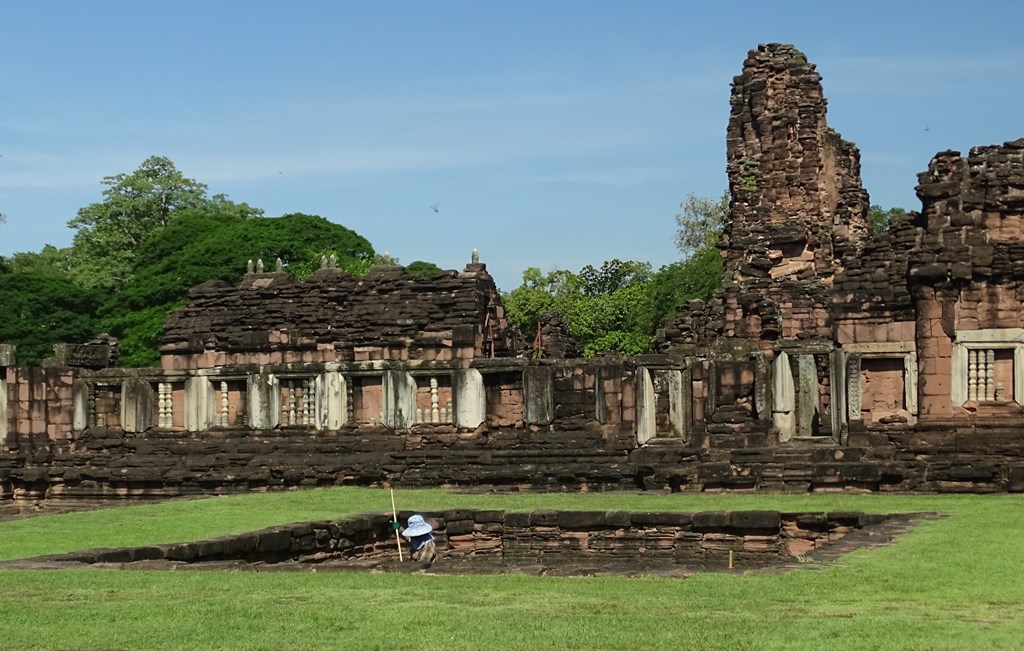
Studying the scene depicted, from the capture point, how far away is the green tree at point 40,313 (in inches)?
2200

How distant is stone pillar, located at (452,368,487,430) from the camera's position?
1016 inches

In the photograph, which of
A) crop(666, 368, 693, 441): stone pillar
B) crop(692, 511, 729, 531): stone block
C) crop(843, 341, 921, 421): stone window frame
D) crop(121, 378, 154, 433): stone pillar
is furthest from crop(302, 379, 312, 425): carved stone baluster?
crop(692, 511, 729, 531): stone block

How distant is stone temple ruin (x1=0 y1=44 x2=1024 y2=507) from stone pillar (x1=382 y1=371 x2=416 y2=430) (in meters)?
0.04

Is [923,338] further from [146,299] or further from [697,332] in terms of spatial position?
[146,299]

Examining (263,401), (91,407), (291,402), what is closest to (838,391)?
(291,402)

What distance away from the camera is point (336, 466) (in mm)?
25219

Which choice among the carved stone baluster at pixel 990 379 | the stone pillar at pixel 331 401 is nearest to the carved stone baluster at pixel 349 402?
the stone pillar at pixel 331 401

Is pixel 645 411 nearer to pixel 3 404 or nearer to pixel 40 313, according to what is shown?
Answer: pixel 3 404

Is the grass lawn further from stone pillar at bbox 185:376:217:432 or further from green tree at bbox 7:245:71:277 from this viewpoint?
green tree at bbox 7:245:71:277

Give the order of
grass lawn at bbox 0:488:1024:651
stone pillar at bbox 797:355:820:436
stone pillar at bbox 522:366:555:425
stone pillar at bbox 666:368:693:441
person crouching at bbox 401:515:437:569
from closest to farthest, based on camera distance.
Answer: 1. grass lawn at bbox 0:488:1024:651
2. person crouching at bbox 401:515:437:569
3. stone pillar at bbox 666:368:693:441
4. stone pillar at bbox 522:366:555:425
5. stone pillar at bbox 797:355:820:436

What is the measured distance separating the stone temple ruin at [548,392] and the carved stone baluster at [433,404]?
0.03 metres

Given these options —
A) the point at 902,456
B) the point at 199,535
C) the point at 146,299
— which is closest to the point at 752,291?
the point at 902,456

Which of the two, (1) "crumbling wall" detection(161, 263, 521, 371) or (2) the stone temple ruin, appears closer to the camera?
(2) the stone temple ruin

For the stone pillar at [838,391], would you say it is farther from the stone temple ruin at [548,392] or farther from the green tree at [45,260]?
the green tree at [45,260]
